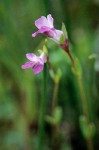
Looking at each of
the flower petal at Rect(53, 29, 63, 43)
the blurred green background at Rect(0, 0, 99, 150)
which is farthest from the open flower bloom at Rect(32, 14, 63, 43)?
the blurred green background at Rect(0, 0, 99, 150)

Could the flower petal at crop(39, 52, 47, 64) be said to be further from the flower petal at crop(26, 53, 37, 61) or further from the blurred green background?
the blurred green background

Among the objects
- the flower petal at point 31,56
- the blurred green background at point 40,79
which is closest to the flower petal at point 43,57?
the flower petal at point 31,56

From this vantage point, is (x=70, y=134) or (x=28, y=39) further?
(x=28, y=39)

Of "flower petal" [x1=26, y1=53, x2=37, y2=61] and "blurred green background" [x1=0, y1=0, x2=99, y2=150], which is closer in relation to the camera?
"flower petal" [x1=26, y1=53, x2=37, y2=61]

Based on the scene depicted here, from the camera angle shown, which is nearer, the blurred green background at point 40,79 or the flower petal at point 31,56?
the flower petal at point 31,56

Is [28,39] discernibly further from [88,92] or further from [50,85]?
[88,92]

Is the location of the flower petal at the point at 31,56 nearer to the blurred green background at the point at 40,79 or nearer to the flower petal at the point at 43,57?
the flower petal at the point at 43,57

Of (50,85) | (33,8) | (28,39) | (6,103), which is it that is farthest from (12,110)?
(33,8)

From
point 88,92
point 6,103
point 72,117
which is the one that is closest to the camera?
point 88,92
